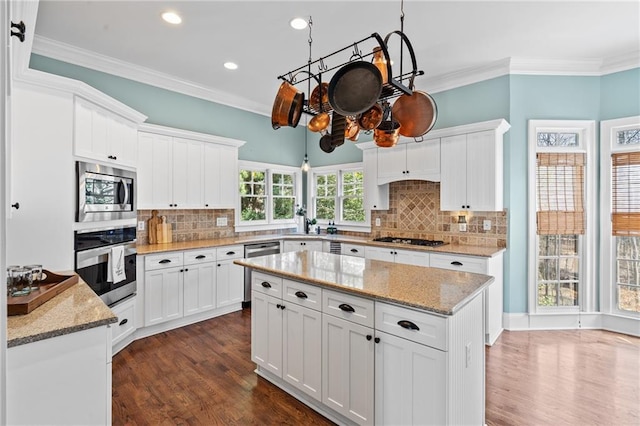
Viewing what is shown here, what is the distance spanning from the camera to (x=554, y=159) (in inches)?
152

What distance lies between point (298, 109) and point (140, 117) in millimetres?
2343

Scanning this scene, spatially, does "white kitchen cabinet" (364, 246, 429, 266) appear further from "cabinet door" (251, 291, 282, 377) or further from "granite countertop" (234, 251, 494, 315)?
"cabinet door" (251, 291, 282, 377)

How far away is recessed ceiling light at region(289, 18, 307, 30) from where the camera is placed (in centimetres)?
294

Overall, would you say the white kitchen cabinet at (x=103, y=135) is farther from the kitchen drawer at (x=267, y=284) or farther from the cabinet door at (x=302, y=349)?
the cabinet door at (x=302, y=349)

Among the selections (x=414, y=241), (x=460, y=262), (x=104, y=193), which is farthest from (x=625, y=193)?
(x=104, y=193)

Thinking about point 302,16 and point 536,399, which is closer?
point 536,399

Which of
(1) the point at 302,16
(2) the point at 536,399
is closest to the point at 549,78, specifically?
(1) the point at 302,16

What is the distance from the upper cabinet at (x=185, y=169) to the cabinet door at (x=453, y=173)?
9.54 feet

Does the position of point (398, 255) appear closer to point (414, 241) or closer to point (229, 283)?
point (414, 241)

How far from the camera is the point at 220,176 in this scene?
15.1 feet

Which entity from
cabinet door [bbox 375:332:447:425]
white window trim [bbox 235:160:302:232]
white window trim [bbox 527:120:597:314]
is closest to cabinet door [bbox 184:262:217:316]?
white window trim [bbox 235:160:302:232]

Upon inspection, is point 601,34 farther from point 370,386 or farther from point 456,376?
point 370,386

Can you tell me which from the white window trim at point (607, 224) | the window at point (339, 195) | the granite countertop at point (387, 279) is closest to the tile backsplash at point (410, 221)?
the window at point (339, 195)

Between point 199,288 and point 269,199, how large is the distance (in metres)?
2.14
